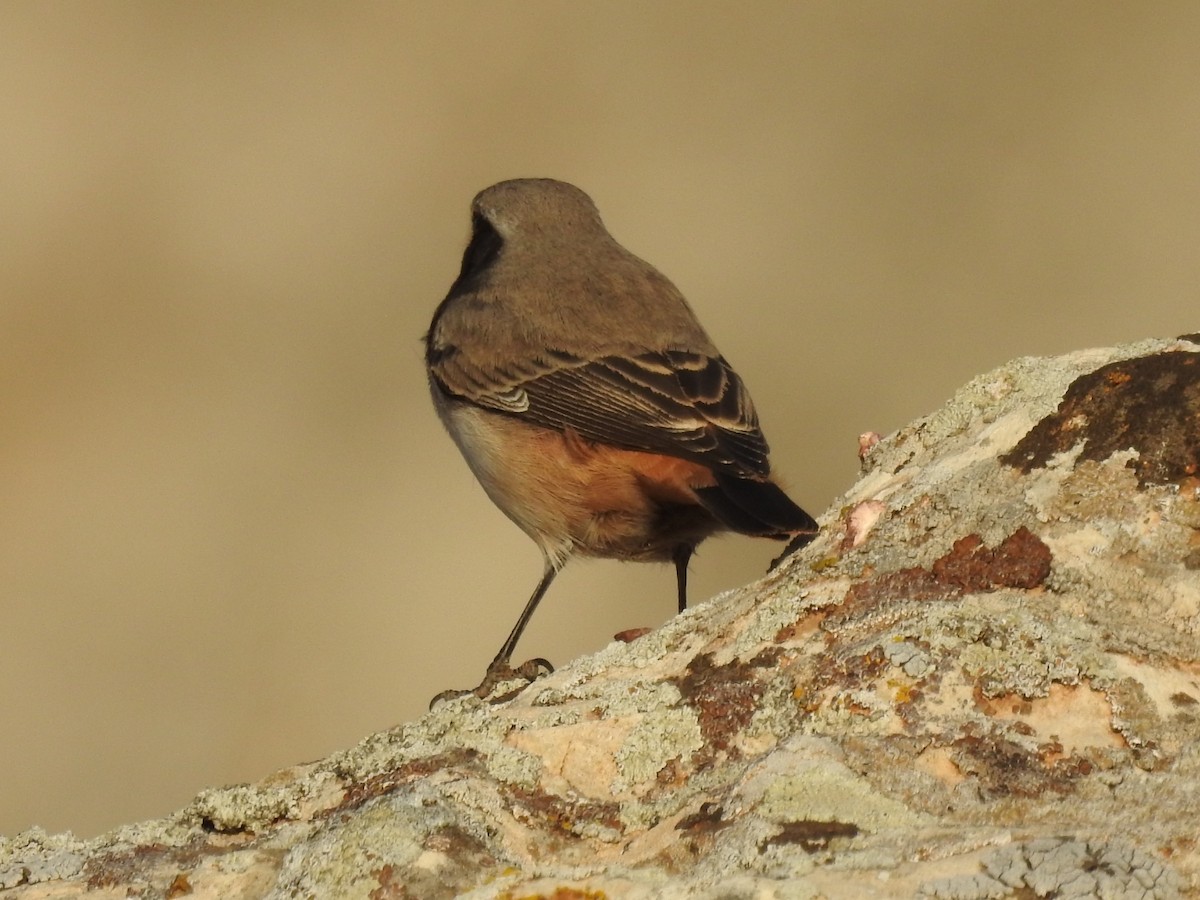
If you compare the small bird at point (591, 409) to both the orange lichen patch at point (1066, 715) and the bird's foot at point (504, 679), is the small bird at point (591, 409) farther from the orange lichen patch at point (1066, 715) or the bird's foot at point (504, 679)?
the orange lichen patch at point (1066, 715)

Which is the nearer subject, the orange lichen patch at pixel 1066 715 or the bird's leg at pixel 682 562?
the orange lichen patch at pixel 1066 715

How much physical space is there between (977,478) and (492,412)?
3139mm

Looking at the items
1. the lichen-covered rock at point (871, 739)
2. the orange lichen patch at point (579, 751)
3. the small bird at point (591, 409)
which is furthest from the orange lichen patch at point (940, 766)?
the small bird at point (591, 409)

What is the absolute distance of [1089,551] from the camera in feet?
11.7

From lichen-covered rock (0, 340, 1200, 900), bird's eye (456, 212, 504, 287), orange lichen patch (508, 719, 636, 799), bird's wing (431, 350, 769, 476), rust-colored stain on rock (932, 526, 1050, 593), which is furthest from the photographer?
bird's eye (456, 212, 504, 287)

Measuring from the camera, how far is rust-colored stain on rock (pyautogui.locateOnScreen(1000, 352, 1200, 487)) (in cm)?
368

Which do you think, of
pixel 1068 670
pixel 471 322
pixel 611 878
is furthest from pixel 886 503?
pixel 471 322

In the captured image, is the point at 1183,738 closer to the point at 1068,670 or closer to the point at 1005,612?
the point at 1068,670

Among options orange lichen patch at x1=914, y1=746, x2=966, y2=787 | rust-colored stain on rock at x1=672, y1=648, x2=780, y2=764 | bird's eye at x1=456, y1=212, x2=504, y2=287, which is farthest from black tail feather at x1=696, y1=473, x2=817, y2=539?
bird's eye at x1=456, y1=212, x2=504, y2=287

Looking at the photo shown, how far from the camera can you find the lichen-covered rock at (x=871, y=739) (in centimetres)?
265

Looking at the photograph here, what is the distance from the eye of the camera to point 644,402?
6145 mm

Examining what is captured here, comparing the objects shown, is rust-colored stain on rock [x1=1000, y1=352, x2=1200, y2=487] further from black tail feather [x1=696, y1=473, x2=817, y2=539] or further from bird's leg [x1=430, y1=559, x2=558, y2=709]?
bird's leg [x1=430, y1=559, x2=558, y2=709]

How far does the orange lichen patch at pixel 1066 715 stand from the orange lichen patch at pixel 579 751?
2.43ft

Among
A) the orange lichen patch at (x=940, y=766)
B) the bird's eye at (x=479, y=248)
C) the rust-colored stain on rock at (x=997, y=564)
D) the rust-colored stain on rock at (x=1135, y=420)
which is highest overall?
the bird's eye at (x=479, y=248)
